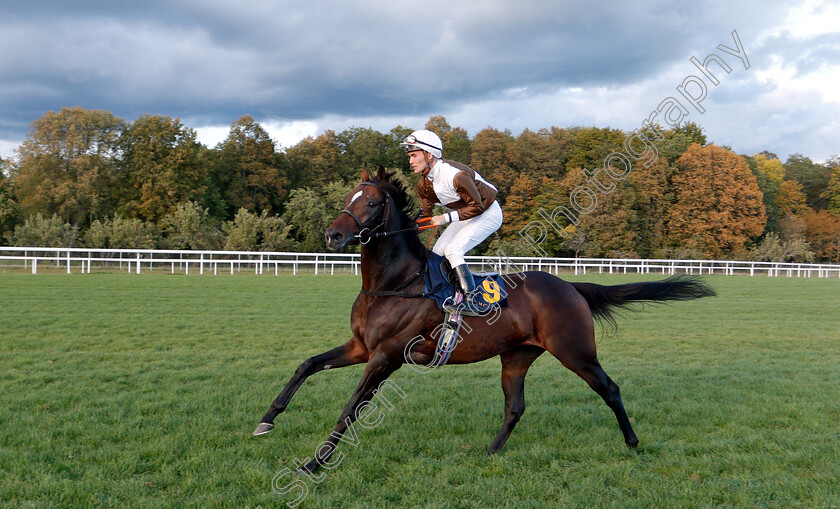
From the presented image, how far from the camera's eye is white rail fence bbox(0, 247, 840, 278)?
81.9 feet

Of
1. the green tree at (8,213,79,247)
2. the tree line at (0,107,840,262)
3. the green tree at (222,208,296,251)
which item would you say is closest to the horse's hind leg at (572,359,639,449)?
the tree line at (0,107,840,262)

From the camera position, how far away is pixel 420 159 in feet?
16.1

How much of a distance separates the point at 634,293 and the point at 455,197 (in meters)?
2.11

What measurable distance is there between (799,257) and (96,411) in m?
54.5

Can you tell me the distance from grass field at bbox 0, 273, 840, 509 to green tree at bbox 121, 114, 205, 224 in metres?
28.8

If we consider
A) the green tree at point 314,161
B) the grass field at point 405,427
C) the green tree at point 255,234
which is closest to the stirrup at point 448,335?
the grass field at point 405,427

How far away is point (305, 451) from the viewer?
4574mm

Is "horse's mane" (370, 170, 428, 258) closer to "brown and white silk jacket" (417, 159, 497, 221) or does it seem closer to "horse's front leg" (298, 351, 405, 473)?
"brown and white silk jacket" (417, 159, 497, 221)

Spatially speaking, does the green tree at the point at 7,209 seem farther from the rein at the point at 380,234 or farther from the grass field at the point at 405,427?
the rein at the point at 380,234

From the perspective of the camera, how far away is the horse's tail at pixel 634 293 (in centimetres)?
559

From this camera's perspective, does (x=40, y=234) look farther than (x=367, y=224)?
Yes

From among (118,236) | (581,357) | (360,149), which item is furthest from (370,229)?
(360,149)

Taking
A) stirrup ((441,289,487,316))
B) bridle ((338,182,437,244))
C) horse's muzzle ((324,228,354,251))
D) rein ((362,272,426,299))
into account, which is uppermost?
bridle ((338,182,437,244))

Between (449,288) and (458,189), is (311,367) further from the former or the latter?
(458,189)
